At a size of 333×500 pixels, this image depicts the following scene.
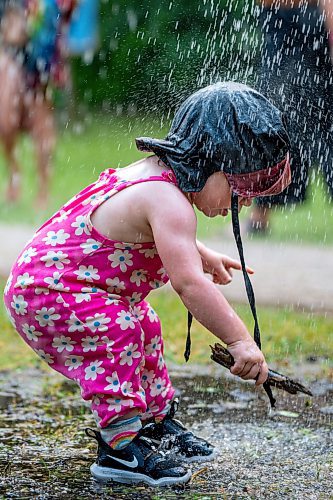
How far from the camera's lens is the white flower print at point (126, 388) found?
111 inches

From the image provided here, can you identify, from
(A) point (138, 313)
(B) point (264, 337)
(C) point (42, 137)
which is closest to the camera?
(A) point (138, 313)

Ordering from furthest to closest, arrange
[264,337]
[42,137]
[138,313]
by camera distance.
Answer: [42,137], [264,337], [138,313]

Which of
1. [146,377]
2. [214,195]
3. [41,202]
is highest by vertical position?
[214,195]

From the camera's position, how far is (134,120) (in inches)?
543

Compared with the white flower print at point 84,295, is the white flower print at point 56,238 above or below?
above

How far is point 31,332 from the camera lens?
2.95m

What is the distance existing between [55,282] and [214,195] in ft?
1.61

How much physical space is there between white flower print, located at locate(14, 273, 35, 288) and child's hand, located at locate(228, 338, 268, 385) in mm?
573

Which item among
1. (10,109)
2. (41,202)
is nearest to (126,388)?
(41,202)

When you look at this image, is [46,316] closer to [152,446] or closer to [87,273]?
[87,273]

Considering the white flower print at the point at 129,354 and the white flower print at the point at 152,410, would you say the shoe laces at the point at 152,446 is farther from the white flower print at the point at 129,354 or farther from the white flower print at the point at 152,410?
the white flower print at the point at 129,354

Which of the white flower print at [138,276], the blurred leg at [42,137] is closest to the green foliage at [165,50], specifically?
the blurred leg at [42,137]

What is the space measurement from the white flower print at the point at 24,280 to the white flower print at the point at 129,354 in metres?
0.32

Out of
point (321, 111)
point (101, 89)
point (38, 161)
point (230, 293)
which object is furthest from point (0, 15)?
point (230, 293)
